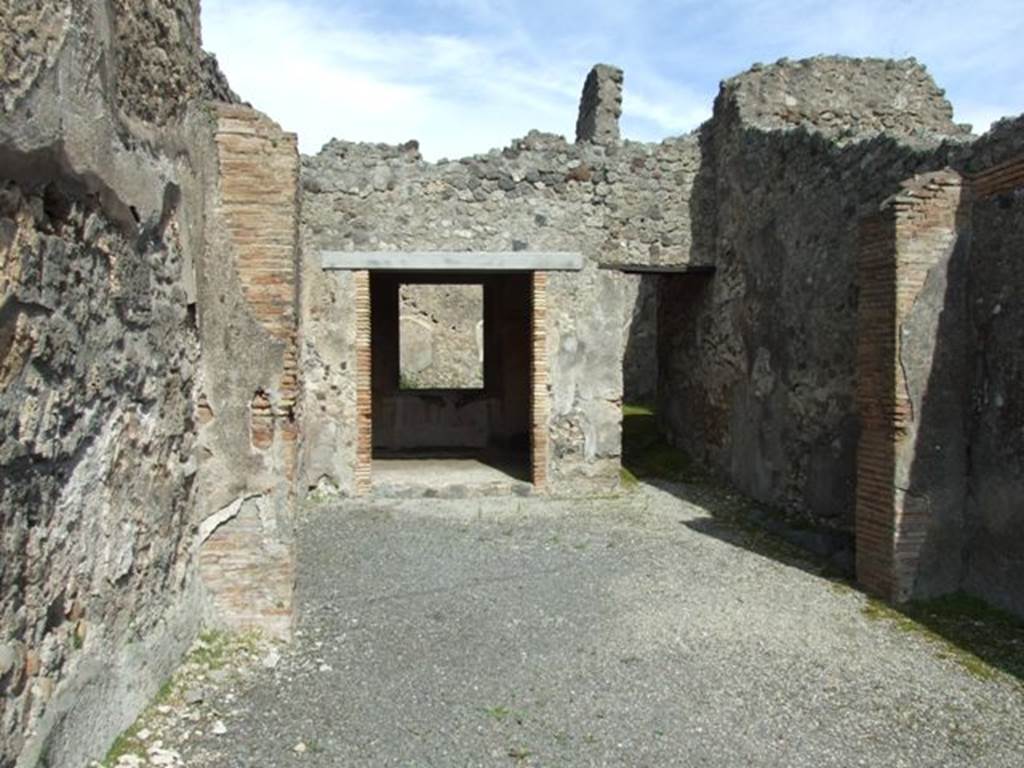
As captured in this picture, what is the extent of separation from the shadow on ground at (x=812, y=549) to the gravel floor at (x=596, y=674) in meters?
0.15

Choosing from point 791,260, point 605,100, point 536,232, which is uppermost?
point 605,100

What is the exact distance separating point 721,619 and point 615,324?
4197mm

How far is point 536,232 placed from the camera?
8828 millimetres

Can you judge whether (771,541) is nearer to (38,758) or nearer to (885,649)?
(885,649)

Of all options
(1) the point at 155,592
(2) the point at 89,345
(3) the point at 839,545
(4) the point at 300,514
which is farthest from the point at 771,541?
(2) the point at 89,345

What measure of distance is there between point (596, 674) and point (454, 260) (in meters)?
5.17

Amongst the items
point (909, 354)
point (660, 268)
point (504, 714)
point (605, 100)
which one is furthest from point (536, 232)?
point (504, 714)

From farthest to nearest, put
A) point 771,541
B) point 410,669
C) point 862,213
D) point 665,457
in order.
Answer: point 665,457 < point 771,541 < point 862,213 < point 410,669

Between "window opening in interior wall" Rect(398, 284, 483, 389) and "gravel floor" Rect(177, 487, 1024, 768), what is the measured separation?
12042mm

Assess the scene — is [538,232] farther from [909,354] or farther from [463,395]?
[909,354]

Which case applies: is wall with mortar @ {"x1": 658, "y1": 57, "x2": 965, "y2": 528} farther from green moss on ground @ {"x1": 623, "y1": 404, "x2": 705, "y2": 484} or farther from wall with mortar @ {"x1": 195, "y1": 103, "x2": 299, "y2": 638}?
wall with mortar @ {"x1": 195, "y1": 103, "x2": 299, "y2": 638}

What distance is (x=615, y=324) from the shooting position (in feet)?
29.1

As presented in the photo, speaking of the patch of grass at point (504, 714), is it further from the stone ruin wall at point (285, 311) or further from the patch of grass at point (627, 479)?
the patch of grass at point (627, 479)

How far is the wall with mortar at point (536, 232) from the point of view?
8562 mm
